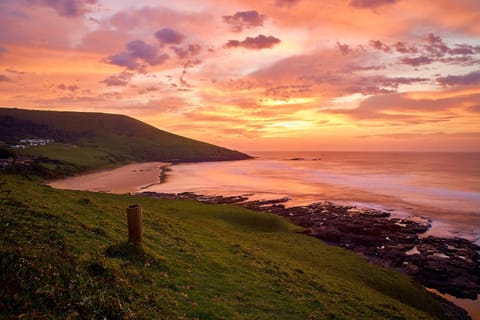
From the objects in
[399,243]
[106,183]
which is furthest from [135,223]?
[106,183]

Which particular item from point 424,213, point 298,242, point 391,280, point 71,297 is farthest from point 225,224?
point 424,213

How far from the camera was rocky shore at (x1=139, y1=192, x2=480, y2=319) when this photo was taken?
112ft

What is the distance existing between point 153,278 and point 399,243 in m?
43.4

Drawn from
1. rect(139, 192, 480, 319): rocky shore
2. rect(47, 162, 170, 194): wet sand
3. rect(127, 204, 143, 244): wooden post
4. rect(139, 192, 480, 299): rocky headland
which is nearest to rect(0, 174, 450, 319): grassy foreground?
rect(127, 204, 143, 244): wooden post

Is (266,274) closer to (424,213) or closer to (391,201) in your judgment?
(424,213)

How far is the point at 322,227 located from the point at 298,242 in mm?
14954

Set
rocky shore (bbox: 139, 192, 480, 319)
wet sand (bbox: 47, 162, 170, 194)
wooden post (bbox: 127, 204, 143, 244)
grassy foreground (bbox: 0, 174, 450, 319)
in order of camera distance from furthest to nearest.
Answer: wet sand (bbox: 47, 162, 170, 194)
rocky shore (bbox: 139, 192, 480, 319)
wooden post (bbox: 127, 204, 143, 244)
grassy foreground (bbox: 0, 174, 450, 319)

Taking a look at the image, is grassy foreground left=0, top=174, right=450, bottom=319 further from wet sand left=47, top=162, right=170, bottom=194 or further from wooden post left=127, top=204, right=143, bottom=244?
wet sand left=47, top=162, right=170, bottom=194

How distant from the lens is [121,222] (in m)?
23.3

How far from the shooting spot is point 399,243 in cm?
4578

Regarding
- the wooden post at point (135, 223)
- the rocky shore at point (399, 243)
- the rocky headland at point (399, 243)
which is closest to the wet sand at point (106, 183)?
the rocky shore at point (399, 243)

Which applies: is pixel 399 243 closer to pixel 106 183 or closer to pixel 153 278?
pixel 153 278

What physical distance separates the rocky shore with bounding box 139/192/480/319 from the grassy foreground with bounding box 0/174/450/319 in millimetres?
5952

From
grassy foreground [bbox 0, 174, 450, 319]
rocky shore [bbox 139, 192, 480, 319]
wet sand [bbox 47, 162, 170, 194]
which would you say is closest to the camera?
grassy foreground [bbox 0, 174, 450, 319]
